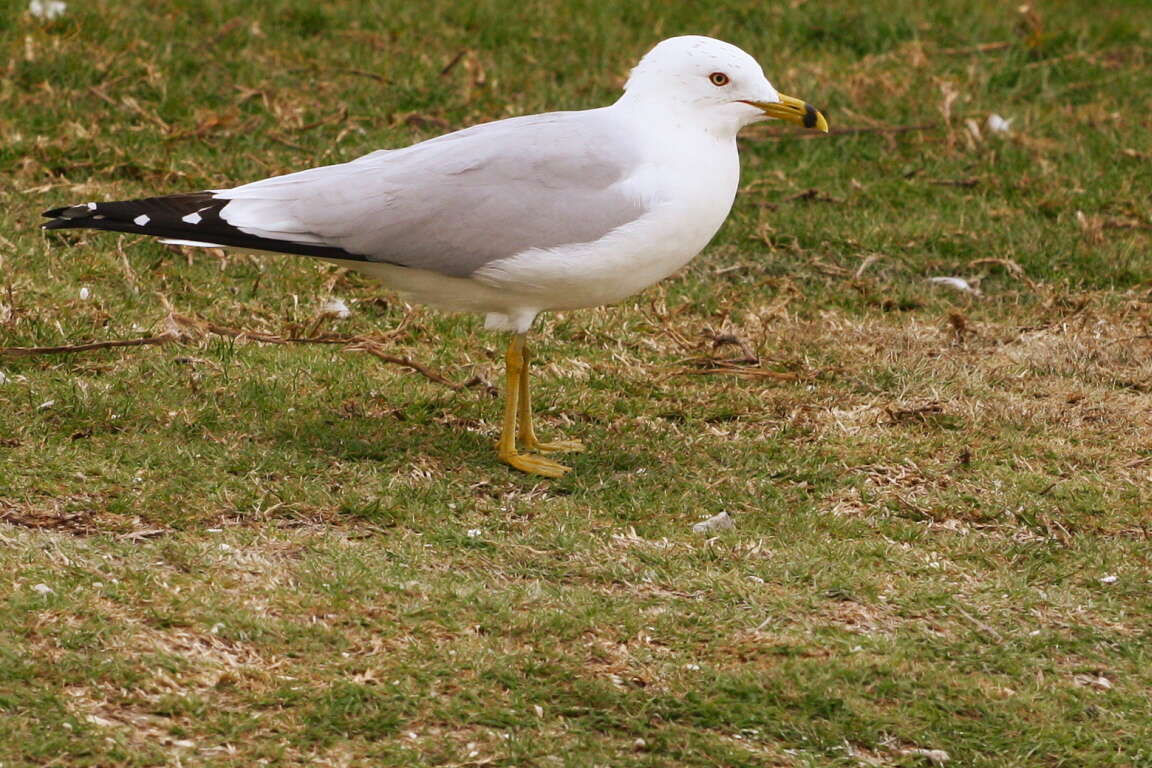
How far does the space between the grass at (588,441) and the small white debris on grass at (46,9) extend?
0.11 meters

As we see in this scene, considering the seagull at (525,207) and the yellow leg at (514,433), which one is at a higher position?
the seagull at (525,207)

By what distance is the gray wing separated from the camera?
485cm

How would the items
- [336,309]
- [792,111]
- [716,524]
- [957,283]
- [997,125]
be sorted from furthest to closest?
[997,125] → [957,283] → [336,309] → [792,111] → [716,524]

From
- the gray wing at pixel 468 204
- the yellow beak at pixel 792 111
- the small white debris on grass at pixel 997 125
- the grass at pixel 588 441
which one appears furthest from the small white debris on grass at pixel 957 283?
the gray wing at pixel 468 204

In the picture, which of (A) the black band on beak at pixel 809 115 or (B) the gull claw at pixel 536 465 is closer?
(B) the gull claw at pixel 536 465

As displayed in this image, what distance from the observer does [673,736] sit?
3.66m

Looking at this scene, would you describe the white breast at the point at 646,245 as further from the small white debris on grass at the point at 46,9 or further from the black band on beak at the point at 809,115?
the small white debris on grass at the point at 46,9

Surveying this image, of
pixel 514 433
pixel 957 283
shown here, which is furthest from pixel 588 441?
pixel 957 283

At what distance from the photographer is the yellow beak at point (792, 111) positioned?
5.14m

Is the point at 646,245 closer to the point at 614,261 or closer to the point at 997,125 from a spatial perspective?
the point at 614,261

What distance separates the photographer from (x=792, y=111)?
520cm

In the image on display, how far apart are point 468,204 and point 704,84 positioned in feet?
2.73

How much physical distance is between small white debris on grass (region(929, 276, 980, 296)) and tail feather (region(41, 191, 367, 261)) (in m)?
3.05

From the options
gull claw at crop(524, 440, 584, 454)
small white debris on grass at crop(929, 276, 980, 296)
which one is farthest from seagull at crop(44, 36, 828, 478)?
small white debris on grass at crop(929, 276, 980, 296)
